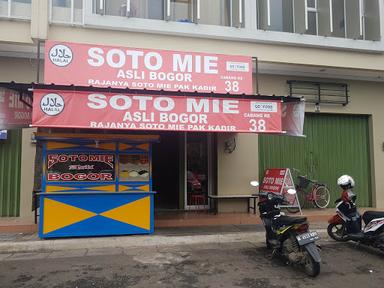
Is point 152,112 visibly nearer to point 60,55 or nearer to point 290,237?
point 60,55

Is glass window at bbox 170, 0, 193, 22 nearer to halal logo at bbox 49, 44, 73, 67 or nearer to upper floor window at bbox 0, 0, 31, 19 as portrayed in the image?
upper floor window at bbox 0, 0, 31, 19

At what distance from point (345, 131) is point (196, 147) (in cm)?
498

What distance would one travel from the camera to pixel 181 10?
438 inches

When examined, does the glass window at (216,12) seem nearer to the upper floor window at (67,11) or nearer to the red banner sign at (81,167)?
the upper floor window at (67,11)

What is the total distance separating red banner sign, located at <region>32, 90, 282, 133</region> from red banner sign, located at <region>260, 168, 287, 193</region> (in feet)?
9.09

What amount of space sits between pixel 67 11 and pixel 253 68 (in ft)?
17.5

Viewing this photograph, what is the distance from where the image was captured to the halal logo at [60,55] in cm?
763

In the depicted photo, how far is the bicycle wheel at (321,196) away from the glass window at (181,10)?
636cm

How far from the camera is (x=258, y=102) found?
7898mm

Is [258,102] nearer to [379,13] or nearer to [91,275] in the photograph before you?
[91,275]

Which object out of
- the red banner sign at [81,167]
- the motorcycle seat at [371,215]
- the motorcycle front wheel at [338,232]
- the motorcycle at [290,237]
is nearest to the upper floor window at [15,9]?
the red banner sign at [81,167]

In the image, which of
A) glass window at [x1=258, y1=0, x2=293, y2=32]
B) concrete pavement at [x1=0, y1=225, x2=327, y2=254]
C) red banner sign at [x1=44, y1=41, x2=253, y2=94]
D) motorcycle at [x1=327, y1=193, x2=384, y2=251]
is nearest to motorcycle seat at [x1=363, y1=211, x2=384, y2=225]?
motorcycle at [x1=327, y1=193, x2=384, y2=251]

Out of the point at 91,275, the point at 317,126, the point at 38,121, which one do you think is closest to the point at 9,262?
the point at 91,275

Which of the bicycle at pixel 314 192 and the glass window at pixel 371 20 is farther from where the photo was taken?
the glass window at pixel 371 20
